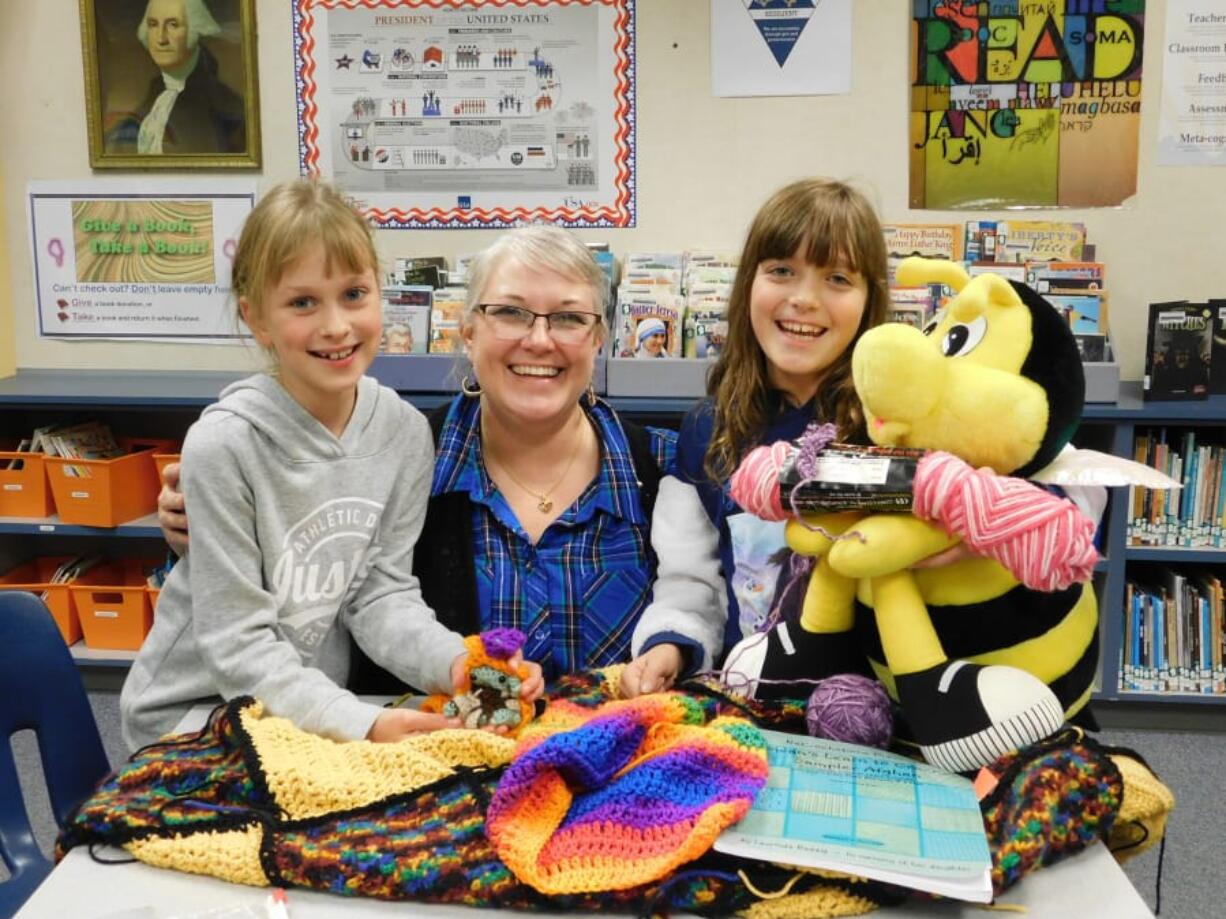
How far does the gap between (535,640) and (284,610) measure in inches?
14.5

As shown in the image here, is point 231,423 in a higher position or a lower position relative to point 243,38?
lower

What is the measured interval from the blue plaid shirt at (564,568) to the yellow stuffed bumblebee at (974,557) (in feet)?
1.64

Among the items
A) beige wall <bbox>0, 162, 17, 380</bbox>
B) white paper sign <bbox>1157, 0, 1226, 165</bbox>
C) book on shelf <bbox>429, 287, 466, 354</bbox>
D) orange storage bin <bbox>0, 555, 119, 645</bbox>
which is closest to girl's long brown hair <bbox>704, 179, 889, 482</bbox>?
book on shelf <bbox>429, 287, 466, 354</bbox>

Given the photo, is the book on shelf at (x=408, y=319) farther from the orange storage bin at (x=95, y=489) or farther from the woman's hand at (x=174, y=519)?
the woman's hand at (x=174, y=519)

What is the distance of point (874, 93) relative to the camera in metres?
3.23

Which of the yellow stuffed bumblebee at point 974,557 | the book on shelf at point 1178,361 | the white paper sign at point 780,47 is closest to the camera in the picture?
the yellow stuffed bumblebee at point 974,557

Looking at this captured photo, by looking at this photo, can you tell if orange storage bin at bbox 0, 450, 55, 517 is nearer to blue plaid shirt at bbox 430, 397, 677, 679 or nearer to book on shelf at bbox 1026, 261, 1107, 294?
blue plaid shirt at bbox 430, 397, 677, 679

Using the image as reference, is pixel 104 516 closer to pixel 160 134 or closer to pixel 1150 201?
pixel 160 134

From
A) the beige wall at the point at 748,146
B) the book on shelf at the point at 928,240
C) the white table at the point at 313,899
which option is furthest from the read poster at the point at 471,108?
the white table at the point at 313,899

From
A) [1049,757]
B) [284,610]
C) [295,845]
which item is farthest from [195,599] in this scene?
[1049,757]

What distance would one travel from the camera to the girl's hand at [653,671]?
141cm

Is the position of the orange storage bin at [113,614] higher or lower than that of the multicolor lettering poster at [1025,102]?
lower

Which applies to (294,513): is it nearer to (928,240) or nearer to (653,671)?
(653,671)

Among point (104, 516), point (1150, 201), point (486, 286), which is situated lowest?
point (104, 516)
